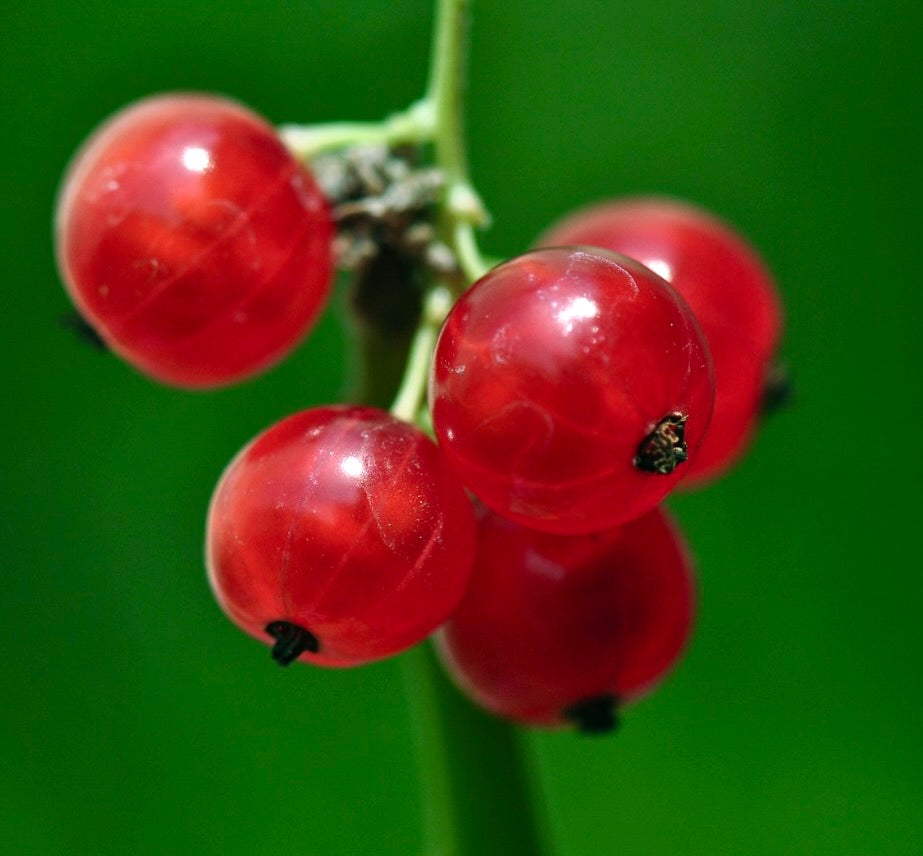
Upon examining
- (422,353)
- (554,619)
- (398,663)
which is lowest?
(554,619)

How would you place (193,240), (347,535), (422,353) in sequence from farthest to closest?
(422,353), (193,240), (347,535)

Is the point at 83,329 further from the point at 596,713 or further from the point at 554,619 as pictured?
the point at 596,713

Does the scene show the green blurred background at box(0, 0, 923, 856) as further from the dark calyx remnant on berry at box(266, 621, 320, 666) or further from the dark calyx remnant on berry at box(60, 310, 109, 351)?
the dark calyx remnant on berry at box(266, 621, 320, 666)

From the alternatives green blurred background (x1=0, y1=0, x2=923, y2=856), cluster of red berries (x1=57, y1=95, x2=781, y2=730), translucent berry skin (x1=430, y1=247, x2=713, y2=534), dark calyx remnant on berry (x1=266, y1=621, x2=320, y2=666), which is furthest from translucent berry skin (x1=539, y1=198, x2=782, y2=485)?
green blurred background (x1=0, y1=0, x2=923, y2=856)

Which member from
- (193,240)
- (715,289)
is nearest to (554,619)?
(715,289)

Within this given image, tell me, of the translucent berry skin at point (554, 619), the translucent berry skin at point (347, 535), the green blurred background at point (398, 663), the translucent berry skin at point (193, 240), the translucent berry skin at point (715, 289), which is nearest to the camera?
the translucent berry skin at point (347, 535)

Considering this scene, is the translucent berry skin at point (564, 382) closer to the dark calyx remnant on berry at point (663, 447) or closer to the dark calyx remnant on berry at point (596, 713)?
the dark calyx remnant on berry at point (663, 447)

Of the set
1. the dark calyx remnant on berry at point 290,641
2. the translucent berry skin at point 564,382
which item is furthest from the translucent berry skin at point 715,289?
the dark calyx remnant on berry at point 290,641
